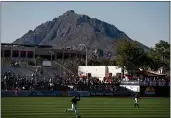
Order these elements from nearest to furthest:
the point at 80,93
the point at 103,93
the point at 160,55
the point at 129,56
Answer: the point at 80,93, the point at 103,93, the point at 129,56, the point at 160,55

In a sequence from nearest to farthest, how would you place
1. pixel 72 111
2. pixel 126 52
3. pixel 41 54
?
1. pixel 72 111
2. pixel 126 52
3. pixel 41 54

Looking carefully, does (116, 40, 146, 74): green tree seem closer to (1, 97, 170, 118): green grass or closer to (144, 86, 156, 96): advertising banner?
(144, 86, 156, 96): advertising banner

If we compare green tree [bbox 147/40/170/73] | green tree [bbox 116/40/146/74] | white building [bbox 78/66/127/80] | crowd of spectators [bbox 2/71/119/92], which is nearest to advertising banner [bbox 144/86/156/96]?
crowd of spectators [bbox 2/71/119/92]

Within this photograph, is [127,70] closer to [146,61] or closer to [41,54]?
[146,61]

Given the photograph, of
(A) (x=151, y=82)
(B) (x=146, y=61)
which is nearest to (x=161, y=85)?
(A) (x=151, y=82)

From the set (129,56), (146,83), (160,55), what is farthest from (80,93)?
(160,55)

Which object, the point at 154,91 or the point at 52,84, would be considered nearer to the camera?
the point at 52,84

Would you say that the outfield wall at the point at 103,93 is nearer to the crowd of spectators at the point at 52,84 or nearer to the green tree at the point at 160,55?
the crowd of spectators at the point at 52,84

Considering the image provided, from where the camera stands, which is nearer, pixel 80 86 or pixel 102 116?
pixel 102 116

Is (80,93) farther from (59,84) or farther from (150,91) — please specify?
(150,91)

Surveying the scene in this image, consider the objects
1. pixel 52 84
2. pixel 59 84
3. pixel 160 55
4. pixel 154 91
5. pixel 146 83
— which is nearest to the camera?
pixel 52 84

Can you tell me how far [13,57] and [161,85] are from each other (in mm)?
39038

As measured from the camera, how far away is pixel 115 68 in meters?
82.6

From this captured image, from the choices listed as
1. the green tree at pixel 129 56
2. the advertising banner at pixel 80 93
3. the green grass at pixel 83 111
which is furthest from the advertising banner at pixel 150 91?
the green grass at pixel 83 111
